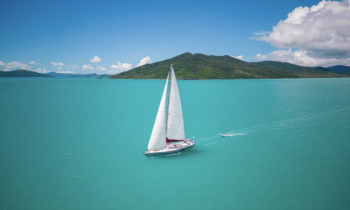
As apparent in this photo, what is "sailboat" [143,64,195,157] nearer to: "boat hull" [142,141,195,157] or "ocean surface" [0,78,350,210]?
"boat hull" [142,141,195,157]

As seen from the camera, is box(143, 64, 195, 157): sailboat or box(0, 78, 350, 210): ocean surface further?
box(143, 64, 195, 157): sailboat

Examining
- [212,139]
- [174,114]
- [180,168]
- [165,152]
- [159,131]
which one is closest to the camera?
[180,168]

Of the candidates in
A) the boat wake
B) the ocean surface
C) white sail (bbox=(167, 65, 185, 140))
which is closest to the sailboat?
white sail (bbox=(167, 65, 185, 140))

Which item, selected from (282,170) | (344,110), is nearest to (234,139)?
(282,170)

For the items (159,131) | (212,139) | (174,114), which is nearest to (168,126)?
(159,131)

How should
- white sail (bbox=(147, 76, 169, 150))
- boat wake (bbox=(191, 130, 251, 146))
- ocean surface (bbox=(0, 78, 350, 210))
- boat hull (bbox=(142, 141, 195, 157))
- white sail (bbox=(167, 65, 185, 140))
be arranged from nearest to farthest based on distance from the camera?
ocean surface (bbox=(0, 78, 350, 210)) → white sail (bbox=(167, 65, 185, 140)) → white sail (bbox=(147, 76, 169, 150)) → boat hull (bbox=(142, 141, 195, 157)) → boat wake (bbox=(191, 130, 251, 146))

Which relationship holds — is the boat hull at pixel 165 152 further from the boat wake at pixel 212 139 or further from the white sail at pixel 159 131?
the boat wake at pixel 212 139

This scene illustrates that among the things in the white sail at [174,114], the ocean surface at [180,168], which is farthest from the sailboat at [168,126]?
the ocean surface at [180,168]

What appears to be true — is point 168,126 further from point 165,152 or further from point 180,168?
point 180,168

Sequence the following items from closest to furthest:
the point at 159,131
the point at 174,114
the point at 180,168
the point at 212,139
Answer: the point at 180,168, the point at 159,131, the point at 174,114, the point at 212,139

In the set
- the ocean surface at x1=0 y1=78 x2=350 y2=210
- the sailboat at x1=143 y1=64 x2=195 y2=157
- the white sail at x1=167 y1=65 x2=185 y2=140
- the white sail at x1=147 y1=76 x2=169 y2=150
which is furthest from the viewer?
the white sail at x1=147 y1=76 x2=169 y2=150
